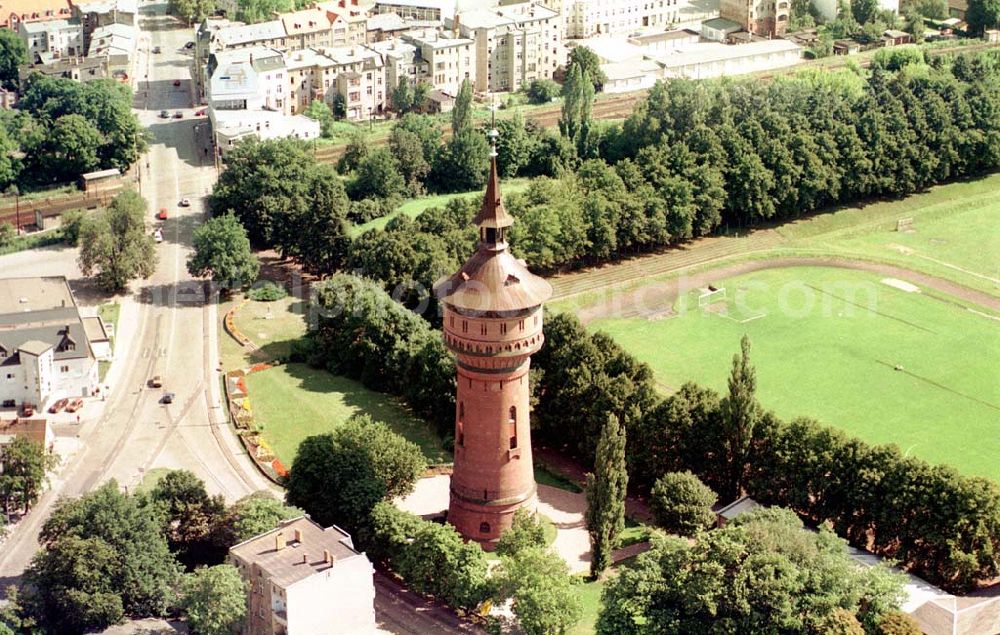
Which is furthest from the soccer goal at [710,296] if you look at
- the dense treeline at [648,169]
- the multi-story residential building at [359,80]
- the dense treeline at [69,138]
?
the dense treeline at [69,138]

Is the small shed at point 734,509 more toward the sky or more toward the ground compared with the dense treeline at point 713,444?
more toward the ground

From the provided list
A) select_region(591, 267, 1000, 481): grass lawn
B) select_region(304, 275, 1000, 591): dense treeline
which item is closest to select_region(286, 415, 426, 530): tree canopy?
select_region(304, 275, 1000, 591): dense treeline

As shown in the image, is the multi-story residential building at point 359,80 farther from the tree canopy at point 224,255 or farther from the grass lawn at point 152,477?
the grass lawn at point 152,477

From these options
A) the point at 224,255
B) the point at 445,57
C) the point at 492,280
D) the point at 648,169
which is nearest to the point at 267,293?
the point at 224,255

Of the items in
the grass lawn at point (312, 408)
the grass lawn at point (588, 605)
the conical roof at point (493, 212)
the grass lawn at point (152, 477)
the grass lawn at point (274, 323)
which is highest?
the conical roof at point (493, 212)

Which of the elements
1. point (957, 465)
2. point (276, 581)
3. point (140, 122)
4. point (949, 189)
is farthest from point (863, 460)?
point (140, 122)
